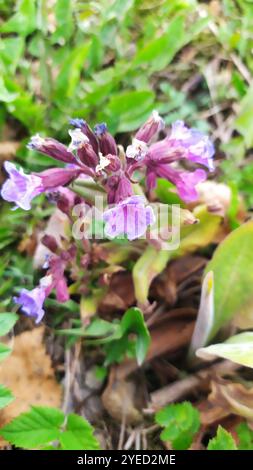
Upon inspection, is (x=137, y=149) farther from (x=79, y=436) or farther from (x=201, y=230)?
(x=79, y=436)

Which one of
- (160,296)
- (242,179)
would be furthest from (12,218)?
(242,179)

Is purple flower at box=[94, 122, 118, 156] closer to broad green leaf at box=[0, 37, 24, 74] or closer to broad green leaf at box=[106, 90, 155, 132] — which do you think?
broad green leaf at box=[106, 90, 155, 132]

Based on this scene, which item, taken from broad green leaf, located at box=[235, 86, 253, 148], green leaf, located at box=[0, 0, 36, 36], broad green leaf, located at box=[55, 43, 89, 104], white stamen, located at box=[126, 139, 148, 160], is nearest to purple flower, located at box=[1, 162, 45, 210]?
white stamen, located at box=[126, 139, 148, 160]

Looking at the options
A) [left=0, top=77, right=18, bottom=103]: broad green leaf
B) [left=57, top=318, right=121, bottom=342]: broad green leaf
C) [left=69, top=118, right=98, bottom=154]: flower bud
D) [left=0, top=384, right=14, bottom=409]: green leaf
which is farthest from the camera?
[left=0, top=77, right=18, bottom=103]: broad green leaf

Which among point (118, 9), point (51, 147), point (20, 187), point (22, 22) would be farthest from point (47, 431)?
point (118, 9)

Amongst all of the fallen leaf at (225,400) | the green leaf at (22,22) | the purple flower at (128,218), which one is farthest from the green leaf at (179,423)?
the green leaf at (22,22)

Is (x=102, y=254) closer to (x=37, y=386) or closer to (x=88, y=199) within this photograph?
(x=88, y=199)

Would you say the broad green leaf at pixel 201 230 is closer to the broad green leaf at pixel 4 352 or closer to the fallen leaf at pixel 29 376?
the fallen leaf at pixel 29 376
